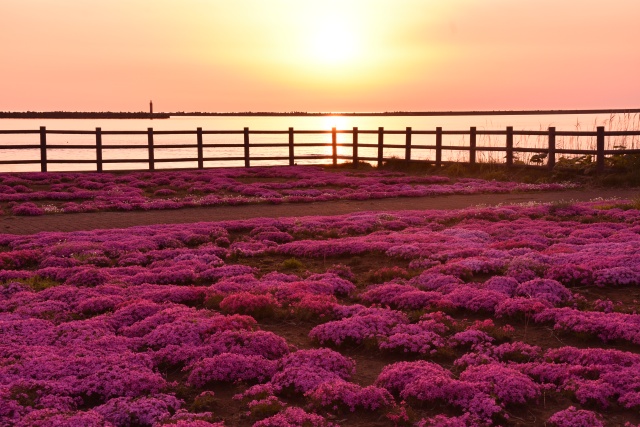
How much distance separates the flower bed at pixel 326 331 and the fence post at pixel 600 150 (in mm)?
14907

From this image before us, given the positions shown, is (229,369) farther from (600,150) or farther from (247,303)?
(600,150)

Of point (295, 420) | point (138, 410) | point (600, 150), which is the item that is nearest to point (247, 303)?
point (138, 410)

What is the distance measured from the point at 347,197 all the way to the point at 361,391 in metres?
19.5

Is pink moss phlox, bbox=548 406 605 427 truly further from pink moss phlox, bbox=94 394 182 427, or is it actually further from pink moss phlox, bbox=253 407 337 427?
pink moss phlox, bbox=94 394 182 427

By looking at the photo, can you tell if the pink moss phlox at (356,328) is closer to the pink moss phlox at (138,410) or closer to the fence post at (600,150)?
the pink moss phlox at (138,410)

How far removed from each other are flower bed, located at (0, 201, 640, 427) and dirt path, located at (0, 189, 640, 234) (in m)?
3.82

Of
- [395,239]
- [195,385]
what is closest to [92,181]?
[395,239]

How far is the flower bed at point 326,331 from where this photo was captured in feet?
24.1

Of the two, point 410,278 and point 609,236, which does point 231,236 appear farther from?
point 609,236

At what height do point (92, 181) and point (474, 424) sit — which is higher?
point (92, 181)

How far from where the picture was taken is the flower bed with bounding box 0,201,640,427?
7.35 metres

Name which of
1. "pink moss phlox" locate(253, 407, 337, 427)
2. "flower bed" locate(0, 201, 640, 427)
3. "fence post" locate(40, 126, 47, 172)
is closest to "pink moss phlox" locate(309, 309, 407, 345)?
"flower bed" locate(0, 201, 640, 427)

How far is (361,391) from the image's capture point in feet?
24.6

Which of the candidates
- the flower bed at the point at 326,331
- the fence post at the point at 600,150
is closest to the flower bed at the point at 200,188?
the fence post at the point at 600,150
